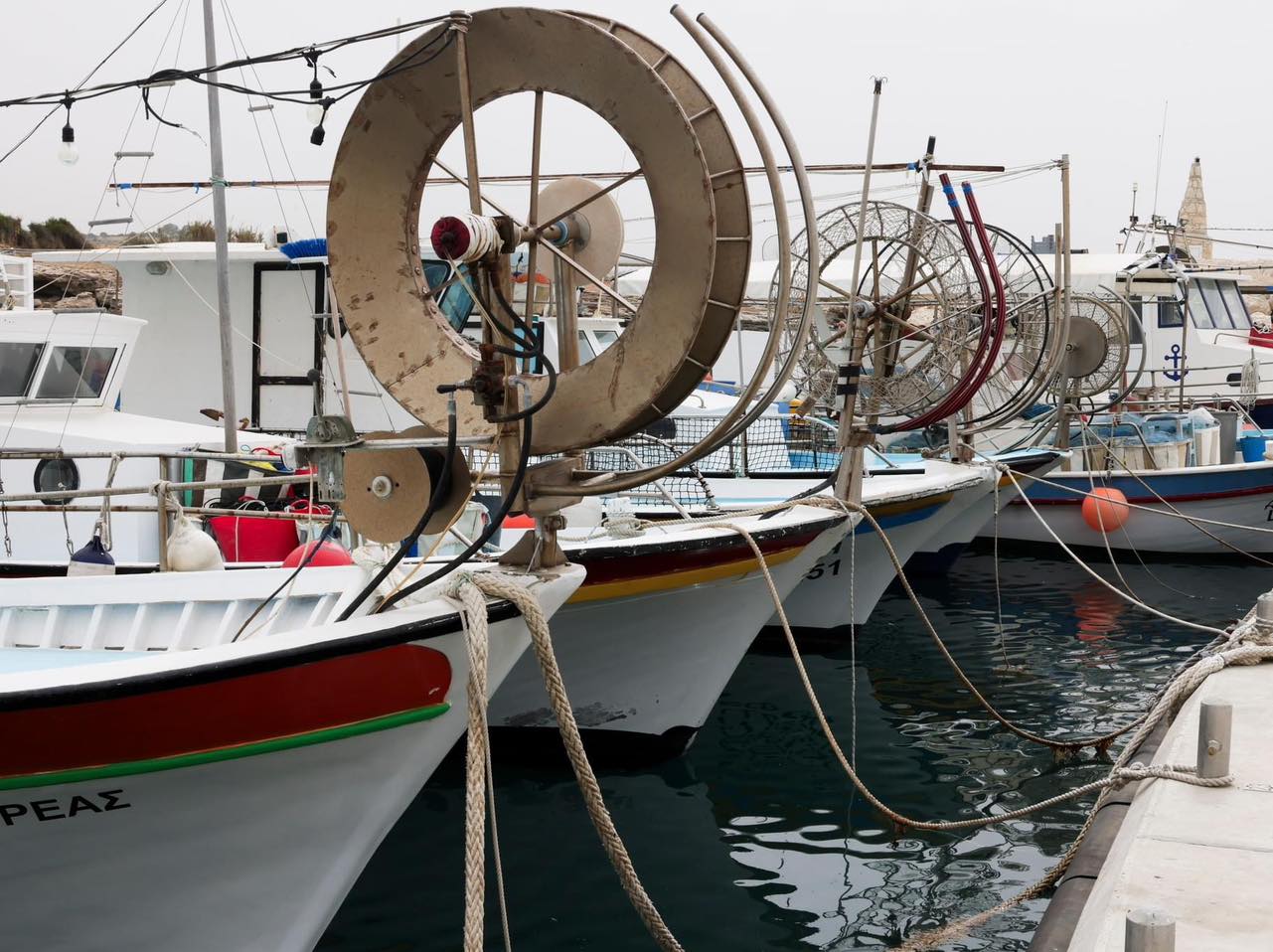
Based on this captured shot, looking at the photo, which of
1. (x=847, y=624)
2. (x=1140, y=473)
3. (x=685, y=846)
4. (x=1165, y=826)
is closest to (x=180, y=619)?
(x=685, y=846)

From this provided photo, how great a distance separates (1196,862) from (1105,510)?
14425mm

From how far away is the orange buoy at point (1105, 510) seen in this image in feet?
55.8

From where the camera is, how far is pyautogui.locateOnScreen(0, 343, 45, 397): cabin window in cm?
1006

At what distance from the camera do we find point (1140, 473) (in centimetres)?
1717

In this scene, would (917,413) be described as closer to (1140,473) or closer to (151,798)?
(151,798)

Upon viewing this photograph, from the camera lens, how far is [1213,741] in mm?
4047

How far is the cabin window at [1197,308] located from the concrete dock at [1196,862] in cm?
2077

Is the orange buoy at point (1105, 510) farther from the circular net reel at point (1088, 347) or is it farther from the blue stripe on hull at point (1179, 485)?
the circular net reel at point (1088, 347)

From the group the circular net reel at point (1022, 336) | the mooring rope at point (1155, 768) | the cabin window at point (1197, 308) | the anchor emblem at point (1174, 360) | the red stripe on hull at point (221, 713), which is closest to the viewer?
the mooring rope at point (1155, 768)

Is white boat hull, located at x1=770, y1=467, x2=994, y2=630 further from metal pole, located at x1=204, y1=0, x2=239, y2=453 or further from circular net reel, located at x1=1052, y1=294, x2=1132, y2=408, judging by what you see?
metal pole, located at x1=204, y1=0, x2=239, y2=453

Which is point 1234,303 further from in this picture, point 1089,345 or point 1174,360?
point 1089,345

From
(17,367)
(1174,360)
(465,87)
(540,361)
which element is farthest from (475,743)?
(1174,360)

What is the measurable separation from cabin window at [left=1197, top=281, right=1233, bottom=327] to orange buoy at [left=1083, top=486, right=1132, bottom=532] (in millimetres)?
8788

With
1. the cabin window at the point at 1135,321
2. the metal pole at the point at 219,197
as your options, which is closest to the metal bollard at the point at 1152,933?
the metal pole at the point at 219,197
